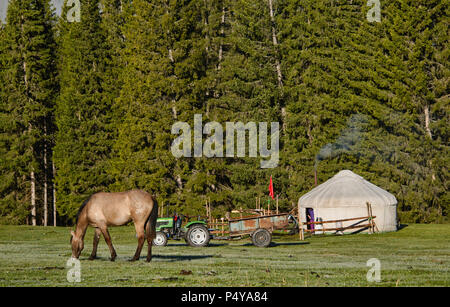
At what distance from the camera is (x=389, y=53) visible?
4372 cm

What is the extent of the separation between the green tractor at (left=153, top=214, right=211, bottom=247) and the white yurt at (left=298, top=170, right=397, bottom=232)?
9.19 meters

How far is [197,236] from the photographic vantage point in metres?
23.0

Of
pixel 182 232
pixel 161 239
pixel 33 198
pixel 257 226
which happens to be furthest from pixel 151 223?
pixel 33 198

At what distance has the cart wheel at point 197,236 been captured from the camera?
22.9 metres

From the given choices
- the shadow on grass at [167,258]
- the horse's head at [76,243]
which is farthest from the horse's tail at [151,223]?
the horse's head at [76,243]

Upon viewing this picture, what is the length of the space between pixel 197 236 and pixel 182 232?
916 millimetres

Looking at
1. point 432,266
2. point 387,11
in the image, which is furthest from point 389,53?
point 432,266

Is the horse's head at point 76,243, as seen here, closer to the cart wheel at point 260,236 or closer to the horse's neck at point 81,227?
the horse's neck at point 81,227

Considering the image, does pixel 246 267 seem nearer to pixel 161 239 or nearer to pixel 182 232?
pixel 182 232

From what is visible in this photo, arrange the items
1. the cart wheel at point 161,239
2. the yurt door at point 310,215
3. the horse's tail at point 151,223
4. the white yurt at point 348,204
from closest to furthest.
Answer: the horse's tail at point 151,223 < the cart wheel at point 161,239 < the white yurt at point 348,204 < the yurt door at point 310,215

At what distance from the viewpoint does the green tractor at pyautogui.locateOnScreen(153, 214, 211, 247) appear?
22.9m

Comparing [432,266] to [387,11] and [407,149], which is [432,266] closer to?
[407,149]

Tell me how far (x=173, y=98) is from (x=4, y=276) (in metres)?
30.6

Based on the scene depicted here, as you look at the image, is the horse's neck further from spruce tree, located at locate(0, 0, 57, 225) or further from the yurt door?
spruce tree, located at locate(0, 0, 57, 225)
